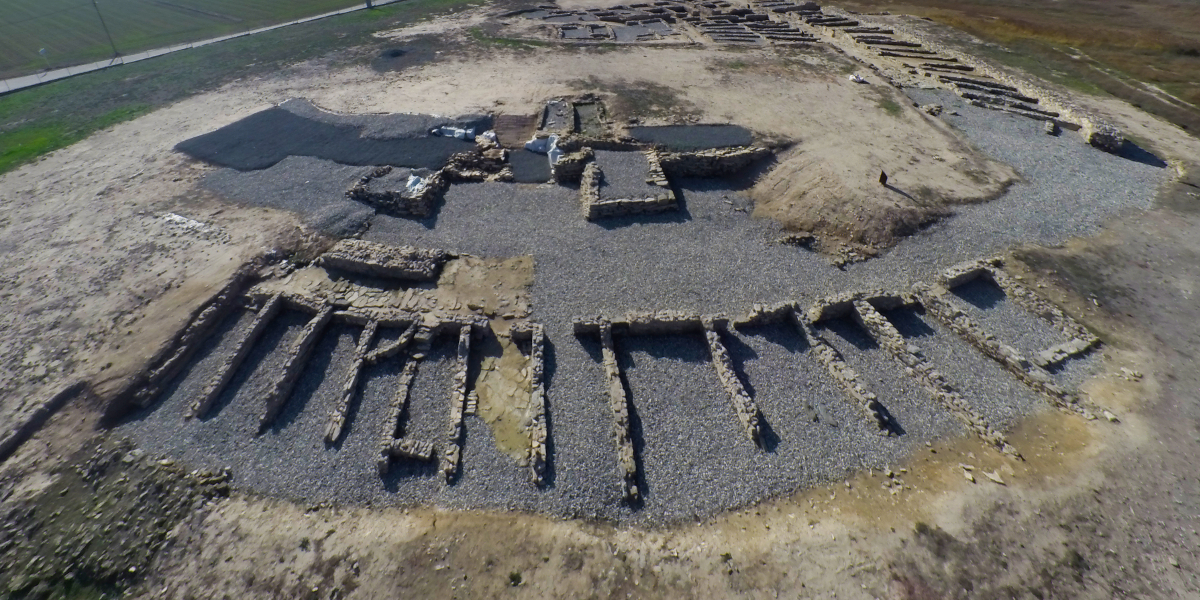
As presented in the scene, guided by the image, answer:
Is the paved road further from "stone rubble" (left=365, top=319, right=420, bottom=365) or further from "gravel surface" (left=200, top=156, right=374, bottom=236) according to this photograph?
"stone rubble" (left=365, top=319, right=420, bottom=365)

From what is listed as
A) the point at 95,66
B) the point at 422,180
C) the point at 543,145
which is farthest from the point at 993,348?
the point at 95,66

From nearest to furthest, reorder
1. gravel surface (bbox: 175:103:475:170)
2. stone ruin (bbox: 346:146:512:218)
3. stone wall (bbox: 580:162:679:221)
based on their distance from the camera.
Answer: stone wall (bbox: 580:162:679:221) < stone ruin (bbox: 346:146:512:218) < gravel surface (bbox: 175:103:475:170)

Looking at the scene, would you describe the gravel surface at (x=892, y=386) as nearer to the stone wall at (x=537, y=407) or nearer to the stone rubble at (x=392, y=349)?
the stone wall at (x=537, y=407)

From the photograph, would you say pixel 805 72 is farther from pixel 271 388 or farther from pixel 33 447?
pixel 33 447

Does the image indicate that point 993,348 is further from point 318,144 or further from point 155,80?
point 155,80

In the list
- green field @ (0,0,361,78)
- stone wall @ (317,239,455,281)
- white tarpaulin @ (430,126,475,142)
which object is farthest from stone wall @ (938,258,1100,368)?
green field @ (0,0,361,78)
